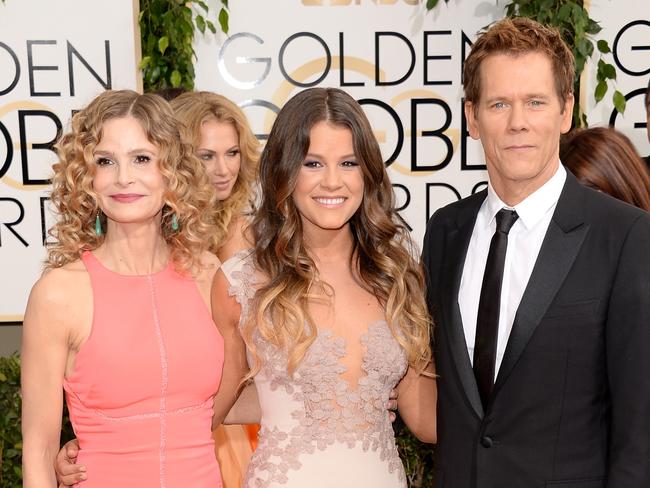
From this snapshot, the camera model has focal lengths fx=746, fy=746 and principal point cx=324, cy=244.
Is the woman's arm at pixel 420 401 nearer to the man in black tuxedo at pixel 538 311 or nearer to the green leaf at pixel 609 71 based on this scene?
the man in black tuxedo at pixel 538 311

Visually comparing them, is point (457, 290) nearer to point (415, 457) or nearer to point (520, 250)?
point (520, 250)

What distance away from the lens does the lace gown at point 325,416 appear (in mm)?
2361

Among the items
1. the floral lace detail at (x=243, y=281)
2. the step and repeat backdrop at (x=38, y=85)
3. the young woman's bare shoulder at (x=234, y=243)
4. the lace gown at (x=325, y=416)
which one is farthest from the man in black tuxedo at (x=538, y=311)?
the step and repeat backdrop at (x=38, y=85)

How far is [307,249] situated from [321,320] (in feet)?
0.88

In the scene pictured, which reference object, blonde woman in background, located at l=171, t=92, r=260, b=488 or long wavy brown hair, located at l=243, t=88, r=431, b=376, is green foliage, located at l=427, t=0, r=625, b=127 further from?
long wavy brown hair, located at l=243, t=88, r=431, b=376

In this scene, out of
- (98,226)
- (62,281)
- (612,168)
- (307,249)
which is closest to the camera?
(62,281)

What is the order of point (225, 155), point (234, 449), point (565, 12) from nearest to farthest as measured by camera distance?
1. point (234, 449)
2. point (225, 155)
3. point (565, 12)

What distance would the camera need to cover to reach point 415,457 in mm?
4035

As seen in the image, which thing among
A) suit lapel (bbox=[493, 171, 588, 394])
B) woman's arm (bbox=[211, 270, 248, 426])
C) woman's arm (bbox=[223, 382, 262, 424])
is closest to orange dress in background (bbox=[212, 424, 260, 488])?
woman's arm (bbox=[223, 382, 262, 424])

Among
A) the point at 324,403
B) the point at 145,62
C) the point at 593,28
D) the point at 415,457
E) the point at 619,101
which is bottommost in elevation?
the point at 415,457

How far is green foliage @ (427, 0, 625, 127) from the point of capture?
4.32 meters

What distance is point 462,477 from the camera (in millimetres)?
2119

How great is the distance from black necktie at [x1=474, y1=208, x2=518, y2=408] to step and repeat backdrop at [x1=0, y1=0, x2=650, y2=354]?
2.61m

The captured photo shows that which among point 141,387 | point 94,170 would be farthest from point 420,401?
point 94,170
